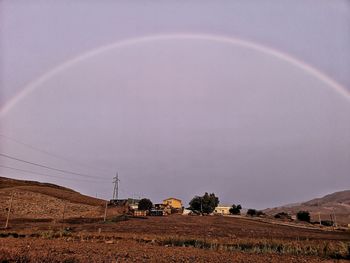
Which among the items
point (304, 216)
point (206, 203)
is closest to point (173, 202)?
point (206, 203)

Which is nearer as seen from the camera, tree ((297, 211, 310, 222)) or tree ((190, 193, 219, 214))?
tree ((297, 211, 310, 222))

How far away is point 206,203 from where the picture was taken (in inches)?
5807

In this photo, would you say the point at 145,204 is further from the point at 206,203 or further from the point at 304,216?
the point at 304,216

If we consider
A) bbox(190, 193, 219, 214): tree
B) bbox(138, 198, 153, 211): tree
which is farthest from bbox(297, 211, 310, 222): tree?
bbox(138, 198, 153, 211): tree

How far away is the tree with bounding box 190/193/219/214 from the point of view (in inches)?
5802

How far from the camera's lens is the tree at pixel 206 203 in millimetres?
147375

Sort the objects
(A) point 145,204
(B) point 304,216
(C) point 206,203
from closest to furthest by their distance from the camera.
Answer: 1. (B) point 304,216
2. (A) point 145,204
3. (C) point 206,203

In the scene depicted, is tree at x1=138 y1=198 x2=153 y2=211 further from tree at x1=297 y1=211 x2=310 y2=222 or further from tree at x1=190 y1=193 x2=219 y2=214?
tree at x1=297 y1=211 x2=310 y2=222

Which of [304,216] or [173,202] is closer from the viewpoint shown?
[304,216]

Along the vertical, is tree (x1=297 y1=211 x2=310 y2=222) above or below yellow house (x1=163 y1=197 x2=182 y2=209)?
below

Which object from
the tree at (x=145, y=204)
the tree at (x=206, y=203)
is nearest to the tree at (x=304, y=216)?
the tree at (x=206, y=203)

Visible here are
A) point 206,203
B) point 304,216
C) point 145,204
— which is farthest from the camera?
point 206,203

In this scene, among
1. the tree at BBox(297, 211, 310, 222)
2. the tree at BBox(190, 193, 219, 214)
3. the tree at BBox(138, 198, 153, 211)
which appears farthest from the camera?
the tree at BBox(190, 193, 219, 214)

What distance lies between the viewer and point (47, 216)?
75.4m
